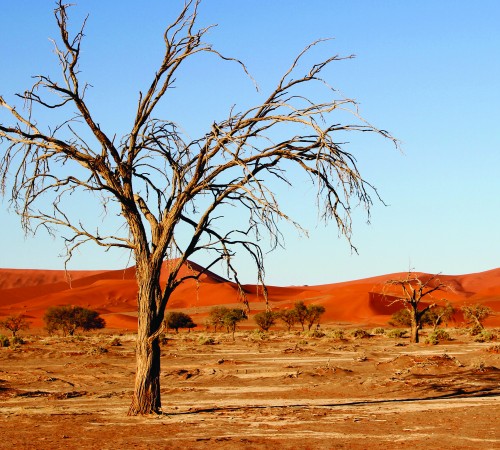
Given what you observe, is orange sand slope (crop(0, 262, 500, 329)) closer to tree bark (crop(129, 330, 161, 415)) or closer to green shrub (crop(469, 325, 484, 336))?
green shrub (crop(469, 325, 484, 336))

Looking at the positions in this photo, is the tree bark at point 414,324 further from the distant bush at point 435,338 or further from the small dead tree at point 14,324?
the small dead tree at point 14,324

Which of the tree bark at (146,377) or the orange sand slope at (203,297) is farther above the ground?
the orange sand slope at (203,297)

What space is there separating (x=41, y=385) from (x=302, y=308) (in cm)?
4863

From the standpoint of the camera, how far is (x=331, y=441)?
996cm

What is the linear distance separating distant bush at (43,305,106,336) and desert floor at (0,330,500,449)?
34070mm

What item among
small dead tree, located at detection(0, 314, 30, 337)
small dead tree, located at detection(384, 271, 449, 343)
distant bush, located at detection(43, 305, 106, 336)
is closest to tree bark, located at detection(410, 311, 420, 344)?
small dead tree, located at detection(384, 271, 449, 343)

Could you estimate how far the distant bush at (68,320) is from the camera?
61.9 m

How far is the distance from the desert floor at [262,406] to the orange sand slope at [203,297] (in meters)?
39.5

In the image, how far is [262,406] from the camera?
560 inches

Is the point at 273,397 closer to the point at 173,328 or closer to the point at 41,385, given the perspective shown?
the point at 41,385

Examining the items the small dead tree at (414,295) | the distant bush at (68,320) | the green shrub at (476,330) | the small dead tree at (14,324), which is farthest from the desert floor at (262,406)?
the distant bush at (68,320)

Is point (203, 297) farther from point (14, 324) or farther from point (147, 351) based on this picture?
point (147, 351)

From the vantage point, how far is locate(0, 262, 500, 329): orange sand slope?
91.7 m

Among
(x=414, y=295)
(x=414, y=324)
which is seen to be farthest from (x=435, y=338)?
(x=414, y=295)
